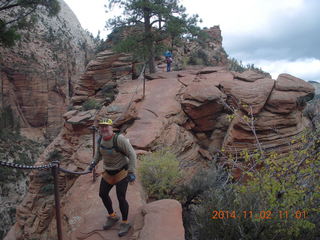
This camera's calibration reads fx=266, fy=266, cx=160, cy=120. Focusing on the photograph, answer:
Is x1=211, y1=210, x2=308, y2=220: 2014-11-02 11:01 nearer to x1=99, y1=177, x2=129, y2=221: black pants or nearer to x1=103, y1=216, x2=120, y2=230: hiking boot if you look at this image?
x1=99, y1=177, x2=129, y2=221: black pants

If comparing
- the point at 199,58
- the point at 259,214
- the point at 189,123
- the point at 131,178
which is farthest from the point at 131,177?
the point at 199,58

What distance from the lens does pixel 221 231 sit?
3.84 m

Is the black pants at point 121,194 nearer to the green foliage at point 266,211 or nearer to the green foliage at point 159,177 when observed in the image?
the green foliage at point 266,211

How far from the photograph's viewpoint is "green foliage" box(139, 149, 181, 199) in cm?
503

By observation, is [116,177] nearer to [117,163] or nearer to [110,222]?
[117,163]

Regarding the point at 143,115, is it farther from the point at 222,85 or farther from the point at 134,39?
the point at 134,39

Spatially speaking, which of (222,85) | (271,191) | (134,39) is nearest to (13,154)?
(134,39)

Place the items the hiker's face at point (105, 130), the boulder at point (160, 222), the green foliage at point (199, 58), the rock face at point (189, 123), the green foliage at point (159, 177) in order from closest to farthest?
the boulder at point (160, 222), the hiker's face at point (105, 130), the green foliage at point (159, 177), the rock face at point (189, 123), the green foliage at point (199, 58)

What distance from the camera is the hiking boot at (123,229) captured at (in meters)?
3.66

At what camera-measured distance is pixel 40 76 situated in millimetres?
32188

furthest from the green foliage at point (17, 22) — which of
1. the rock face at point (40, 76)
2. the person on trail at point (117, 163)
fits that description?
the rock face at point (40, 76)

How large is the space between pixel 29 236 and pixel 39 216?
70 centimetres

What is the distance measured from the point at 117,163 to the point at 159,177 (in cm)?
161

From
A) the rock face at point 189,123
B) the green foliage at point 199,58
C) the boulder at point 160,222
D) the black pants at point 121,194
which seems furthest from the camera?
the green foliage at point 199,58
